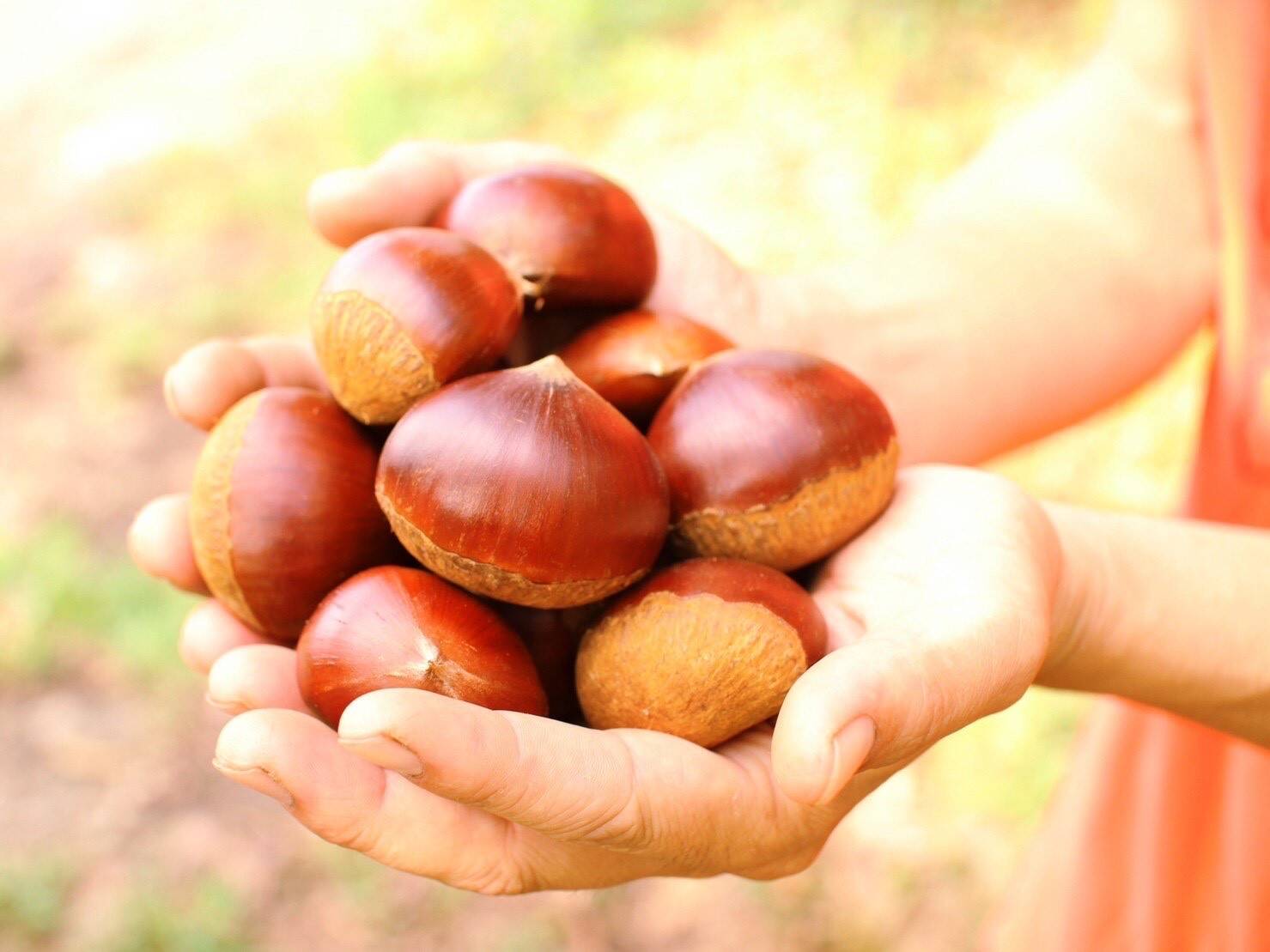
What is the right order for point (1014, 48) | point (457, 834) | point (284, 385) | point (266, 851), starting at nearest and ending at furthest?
point (457, 834)
point (284, 385)
point (266, 851)
point (1014, 48)

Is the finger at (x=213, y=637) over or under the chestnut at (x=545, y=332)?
under

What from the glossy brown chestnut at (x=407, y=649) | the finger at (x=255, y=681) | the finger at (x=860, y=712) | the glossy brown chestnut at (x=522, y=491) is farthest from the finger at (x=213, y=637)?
the finger at (x=860, y=712)

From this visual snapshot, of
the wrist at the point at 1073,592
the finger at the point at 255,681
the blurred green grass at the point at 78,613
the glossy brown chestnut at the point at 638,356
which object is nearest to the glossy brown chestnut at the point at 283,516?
the finger at the point at 255,681

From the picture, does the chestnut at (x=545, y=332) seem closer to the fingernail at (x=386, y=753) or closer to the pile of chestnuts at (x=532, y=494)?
the pile of chestnuts at (x=532, y=494)

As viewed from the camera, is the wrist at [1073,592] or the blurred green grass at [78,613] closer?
the wrist at [1073,592]

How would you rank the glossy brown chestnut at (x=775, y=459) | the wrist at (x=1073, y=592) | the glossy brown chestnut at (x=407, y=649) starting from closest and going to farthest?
the glossy brown chestnut at (x=407, y=649), the wrist at (x=1073, y=592), the glossy brown chestnut at (x=775, y=459)

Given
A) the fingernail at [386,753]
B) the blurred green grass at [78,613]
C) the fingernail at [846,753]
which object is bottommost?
the blurred green grass at [78,613]

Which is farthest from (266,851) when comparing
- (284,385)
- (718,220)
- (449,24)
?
(449,24)

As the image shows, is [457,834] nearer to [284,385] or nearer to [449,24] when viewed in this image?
[284,385]

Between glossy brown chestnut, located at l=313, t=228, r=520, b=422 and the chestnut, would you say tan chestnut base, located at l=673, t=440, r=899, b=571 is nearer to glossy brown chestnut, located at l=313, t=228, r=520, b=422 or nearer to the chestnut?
glossy brown chestnut, located at l=313, t=228, r=520, b=422

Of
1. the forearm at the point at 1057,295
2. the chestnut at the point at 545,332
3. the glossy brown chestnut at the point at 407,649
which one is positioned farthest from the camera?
the forearm at the point at 1057,295
